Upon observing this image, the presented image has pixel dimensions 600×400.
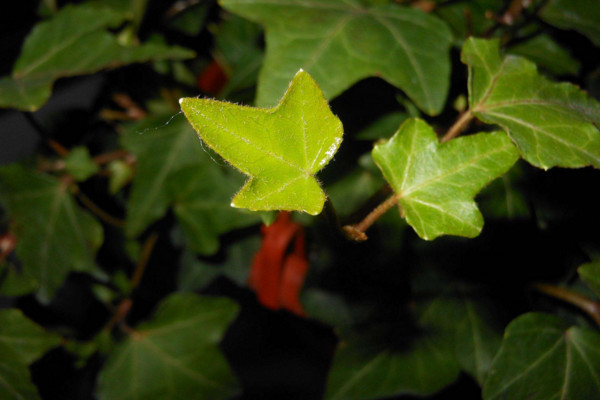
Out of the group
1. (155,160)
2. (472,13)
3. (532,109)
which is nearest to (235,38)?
(155,160)

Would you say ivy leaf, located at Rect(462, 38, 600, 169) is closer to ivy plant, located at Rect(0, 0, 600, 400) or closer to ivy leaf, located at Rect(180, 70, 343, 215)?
ivy plant, located at Rect(0, 0, 600, 400)

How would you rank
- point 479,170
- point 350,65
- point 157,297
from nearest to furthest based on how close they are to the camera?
point 479,170
point 350,65
point 157,297

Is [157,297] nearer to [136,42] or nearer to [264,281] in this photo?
[264,281]

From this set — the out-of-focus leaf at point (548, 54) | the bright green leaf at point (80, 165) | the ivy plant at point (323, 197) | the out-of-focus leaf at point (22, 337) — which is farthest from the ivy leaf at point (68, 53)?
the out-of-focus leaf at point (548, 54)

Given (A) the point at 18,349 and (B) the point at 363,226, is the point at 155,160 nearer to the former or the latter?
(A) the point at 18,349

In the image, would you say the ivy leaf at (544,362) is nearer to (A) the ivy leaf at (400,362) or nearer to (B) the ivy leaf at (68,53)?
(A) the ivy leaf at (400,362)

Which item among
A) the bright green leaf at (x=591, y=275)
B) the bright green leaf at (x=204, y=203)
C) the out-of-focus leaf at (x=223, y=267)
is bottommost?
the out-of-focus leaf at (x=223, y=267)

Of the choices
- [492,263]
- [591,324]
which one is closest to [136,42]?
[492,263]
